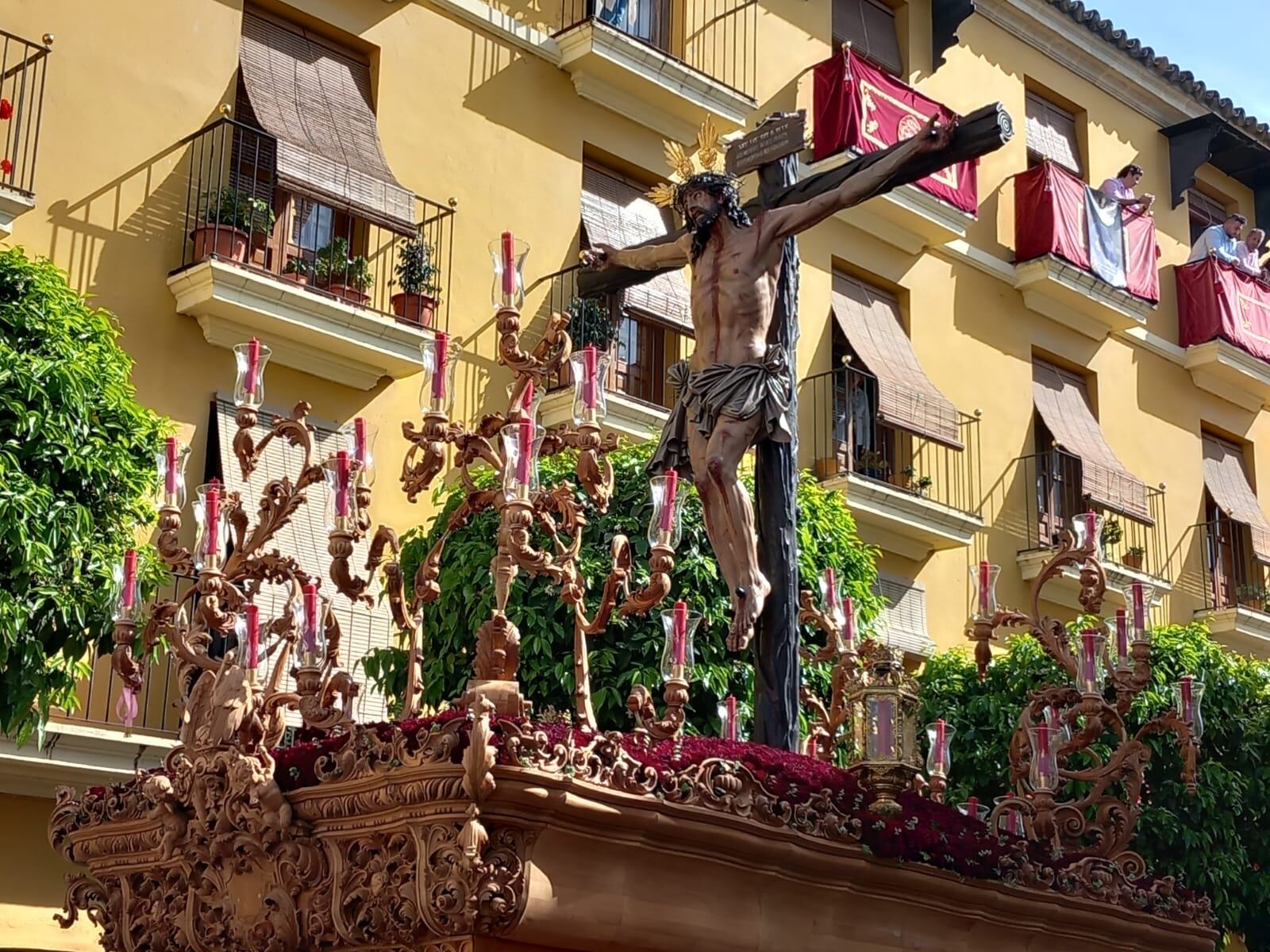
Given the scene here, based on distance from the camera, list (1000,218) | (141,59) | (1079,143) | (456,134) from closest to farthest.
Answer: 1. (141,59)
2. (456,134)
3. (1000,218)
4. (1079,143)

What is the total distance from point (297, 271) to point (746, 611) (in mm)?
8233

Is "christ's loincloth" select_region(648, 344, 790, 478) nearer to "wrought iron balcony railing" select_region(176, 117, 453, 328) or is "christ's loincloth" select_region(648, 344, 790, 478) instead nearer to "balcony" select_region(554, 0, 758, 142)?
"wrought iron balcony railing" select_region(176, 117, 453, 328)

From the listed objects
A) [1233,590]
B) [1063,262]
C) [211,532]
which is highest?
[1063,262]

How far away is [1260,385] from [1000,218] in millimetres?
5103

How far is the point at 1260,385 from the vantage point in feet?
80.4

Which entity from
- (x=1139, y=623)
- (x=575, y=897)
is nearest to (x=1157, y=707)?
(x=1139, y=623)

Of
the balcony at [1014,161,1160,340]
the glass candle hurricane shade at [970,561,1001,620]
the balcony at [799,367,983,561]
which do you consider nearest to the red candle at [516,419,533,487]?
the glass candle hurricane shade at [970,561,1001,620]

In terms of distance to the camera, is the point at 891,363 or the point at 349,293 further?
the point at 891,363

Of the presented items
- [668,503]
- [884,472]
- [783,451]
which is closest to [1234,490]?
[884,472]

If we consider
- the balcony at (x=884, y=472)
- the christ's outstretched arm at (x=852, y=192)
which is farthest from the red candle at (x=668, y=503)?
the balcony at (x=884, y=472)

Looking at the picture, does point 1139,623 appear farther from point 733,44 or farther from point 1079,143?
point 1079,143

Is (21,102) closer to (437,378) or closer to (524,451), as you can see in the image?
(437,378)

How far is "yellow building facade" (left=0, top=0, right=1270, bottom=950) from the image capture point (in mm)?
14188

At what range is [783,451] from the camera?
7.91 meters
